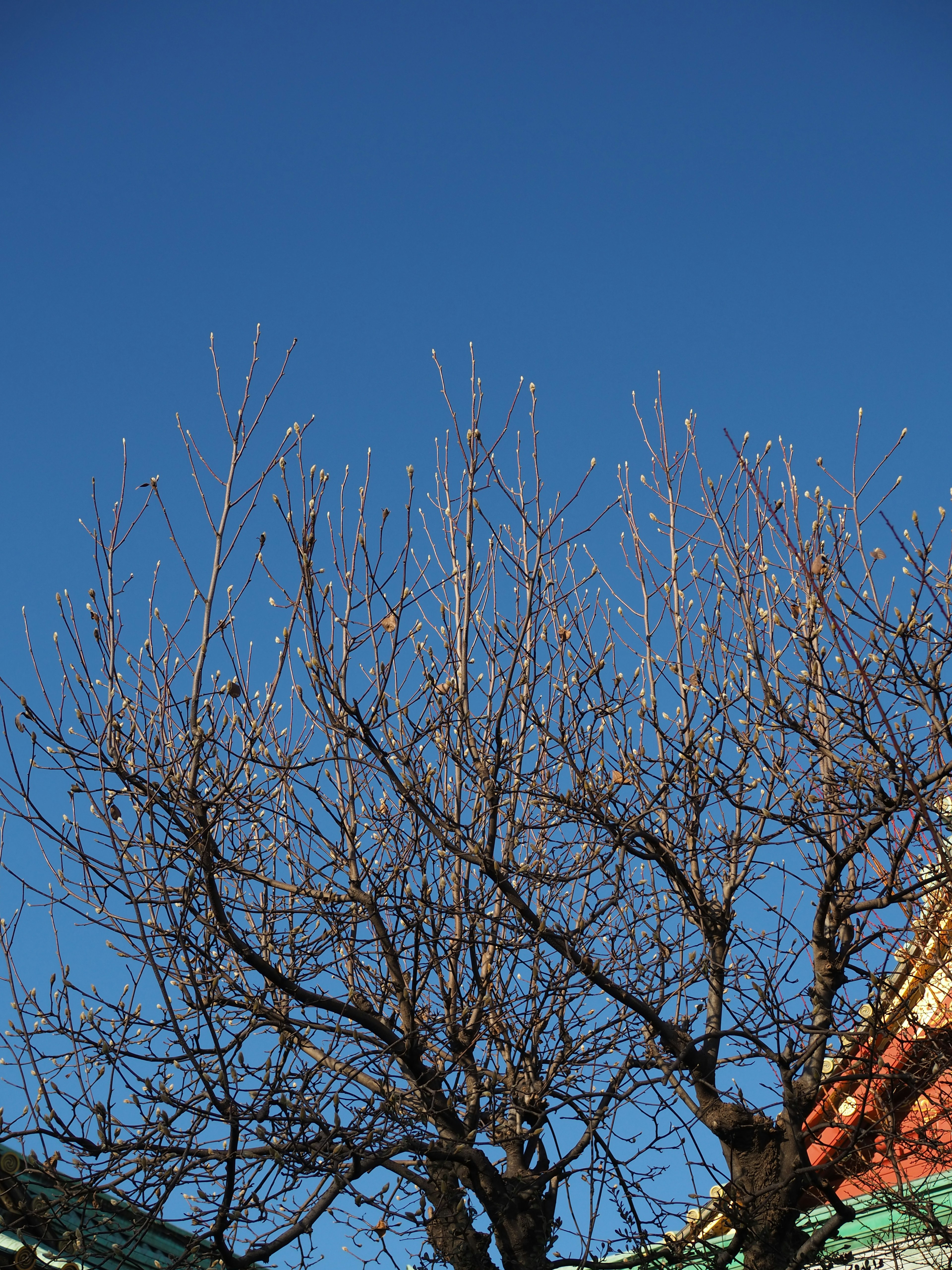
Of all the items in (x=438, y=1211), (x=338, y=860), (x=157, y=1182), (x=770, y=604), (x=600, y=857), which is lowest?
(x=157, y=1182)

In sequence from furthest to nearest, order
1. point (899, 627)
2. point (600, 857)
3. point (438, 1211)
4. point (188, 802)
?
point (600, 857)
point (438, 1211)
point (899, 627)
point (188, 802)

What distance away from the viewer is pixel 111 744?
15.5 feet

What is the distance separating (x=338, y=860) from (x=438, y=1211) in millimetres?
1737

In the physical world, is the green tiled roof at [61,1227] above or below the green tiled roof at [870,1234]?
below

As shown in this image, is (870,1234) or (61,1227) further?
(870,1234)

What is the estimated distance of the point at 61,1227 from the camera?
4848 mm

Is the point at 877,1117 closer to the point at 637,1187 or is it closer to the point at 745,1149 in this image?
the point at 745,1149

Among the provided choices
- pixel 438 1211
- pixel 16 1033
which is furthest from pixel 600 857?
pixel 16 1033

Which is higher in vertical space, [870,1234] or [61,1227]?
[870,1234]

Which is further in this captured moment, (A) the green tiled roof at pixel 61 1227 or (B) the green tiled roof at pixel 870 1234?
(B) the green tiled roof at pixel 870 1234

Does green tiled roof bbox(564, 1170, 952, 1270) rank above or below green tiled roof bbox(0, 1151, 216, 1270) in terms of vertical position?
above

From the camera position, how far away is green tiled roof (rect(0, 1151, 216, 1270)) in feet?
14.6

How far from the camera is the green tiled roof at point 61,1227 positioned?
14.6ft

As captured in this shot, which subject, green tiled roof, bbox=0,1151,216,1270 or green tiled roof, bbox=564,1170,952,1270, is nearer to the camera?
green tiled roof, bbox=0,1151,216,1270
